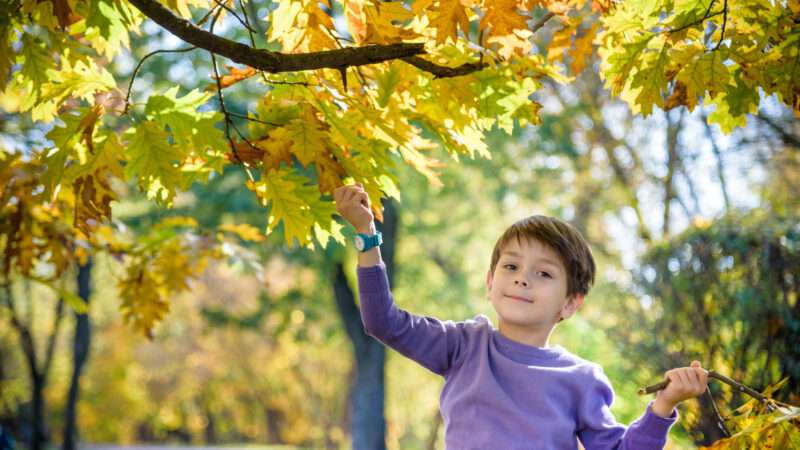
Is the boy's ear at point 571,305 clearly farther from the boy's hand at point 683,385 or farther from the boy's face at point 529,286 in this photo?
the boy's hand at point 683,385

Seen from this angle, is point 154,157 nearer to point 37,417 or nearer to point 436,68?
point 436,68

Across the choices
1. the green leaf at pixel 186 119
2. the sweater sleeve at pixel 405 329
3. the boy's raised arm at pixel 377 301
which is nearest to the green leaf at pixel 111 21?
the green leaf at pixel 186 119

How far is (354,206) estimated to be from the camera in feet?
6.40

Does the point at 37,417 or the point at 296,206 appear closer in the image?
the point at 296,206

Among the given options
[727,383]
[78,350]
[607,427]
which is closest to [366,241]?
[607,427]

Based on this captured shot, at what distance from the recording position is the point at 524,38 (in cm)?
204

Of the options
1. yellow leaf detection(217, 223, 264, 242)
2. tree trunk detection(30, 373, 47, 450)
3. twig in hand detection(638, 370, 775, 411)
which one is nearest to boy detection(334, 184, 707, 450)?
twig in hand detection(638, 370, 775, 411)

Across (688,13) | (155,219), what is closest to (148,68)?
(155,219)

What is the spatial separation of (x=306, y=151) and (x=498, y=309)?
2.22 feet

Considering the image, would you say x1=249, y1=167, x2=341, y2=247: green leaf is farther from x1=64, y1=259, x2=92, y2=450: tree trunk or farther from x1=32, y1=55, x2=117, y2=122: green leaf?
x1=64, y1=259, x2=92, y2=450: tree trunk

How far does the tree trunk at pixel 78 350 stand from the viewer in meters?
8.37

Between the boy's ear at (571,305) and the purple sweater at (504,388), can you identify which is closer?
the purple sweater at (504,388)

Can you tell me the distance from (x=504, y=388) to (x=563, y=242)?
0.43m

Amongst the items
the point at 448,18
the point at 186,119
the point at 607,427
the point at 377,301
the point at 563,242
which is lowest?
the point at 607,427
